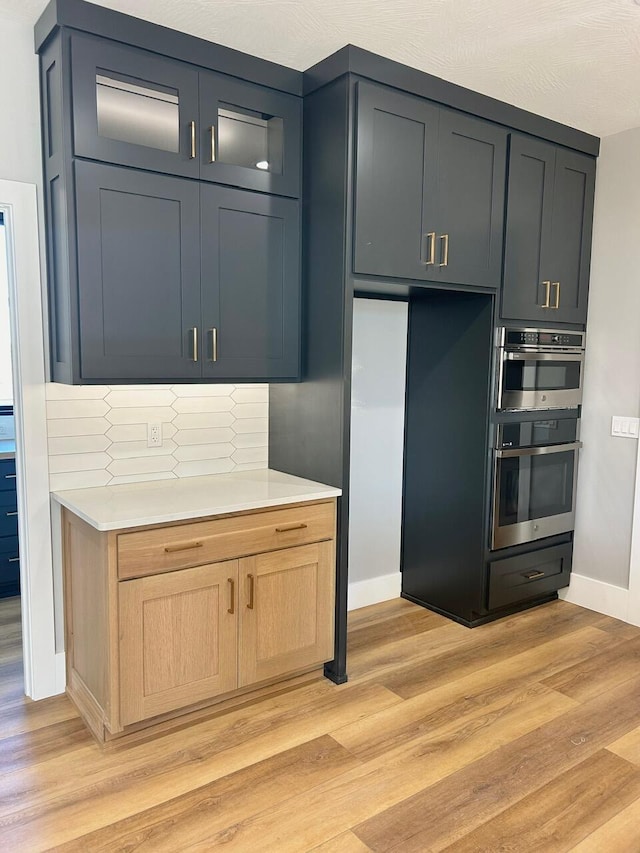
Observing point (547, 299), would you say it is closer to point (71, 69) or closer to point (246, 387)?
point (246, 387)

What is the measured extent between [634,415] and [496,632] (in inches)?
54.5

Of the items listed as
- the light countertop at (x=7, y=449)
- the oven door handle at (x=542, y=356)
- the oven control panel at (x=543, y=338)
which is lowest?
the light countertop at (x=7, y=449)

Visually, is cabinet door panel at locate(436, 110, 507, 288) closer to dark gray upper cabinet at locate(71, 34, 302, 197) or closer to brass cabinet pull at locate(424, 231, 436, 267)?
brass cabinet pull at locate(424, 231, 436, 267)

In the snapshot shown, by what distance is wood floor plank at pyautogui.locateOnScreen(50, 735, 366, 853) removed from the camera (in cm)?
188

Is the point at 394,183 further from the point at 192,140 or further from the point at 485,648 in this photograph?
the point at 485,648

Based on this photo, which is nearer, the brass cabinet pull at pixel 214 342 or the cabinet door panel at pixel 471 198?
the brass cabinet pull at pixel 214 342

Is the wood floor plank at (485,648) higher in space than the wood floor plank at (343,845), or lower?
lower

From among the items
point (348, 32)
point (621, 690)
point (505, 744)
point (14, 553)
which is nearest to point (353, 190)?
point (348, 32)

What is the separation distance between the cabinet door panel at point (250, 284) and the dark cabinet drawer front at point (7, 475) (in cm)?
163

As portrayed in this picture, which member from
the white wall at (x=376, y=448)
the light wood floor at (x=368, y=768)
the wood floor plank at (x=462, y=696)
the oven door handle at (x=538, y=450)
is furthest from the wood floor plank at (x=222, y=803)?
the oven door handle at (x=538, y=450)

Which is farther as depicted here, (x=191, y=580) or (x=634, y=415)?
(x=634, y=415)

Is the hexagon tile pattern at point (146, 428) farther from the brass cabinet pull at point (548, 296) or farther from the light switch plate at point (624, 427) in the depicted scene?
the light switch plate at point (624, 427)

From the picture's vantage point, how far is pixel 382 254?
272 centimetres

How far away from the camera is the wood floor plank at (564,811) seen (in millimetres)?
1914
